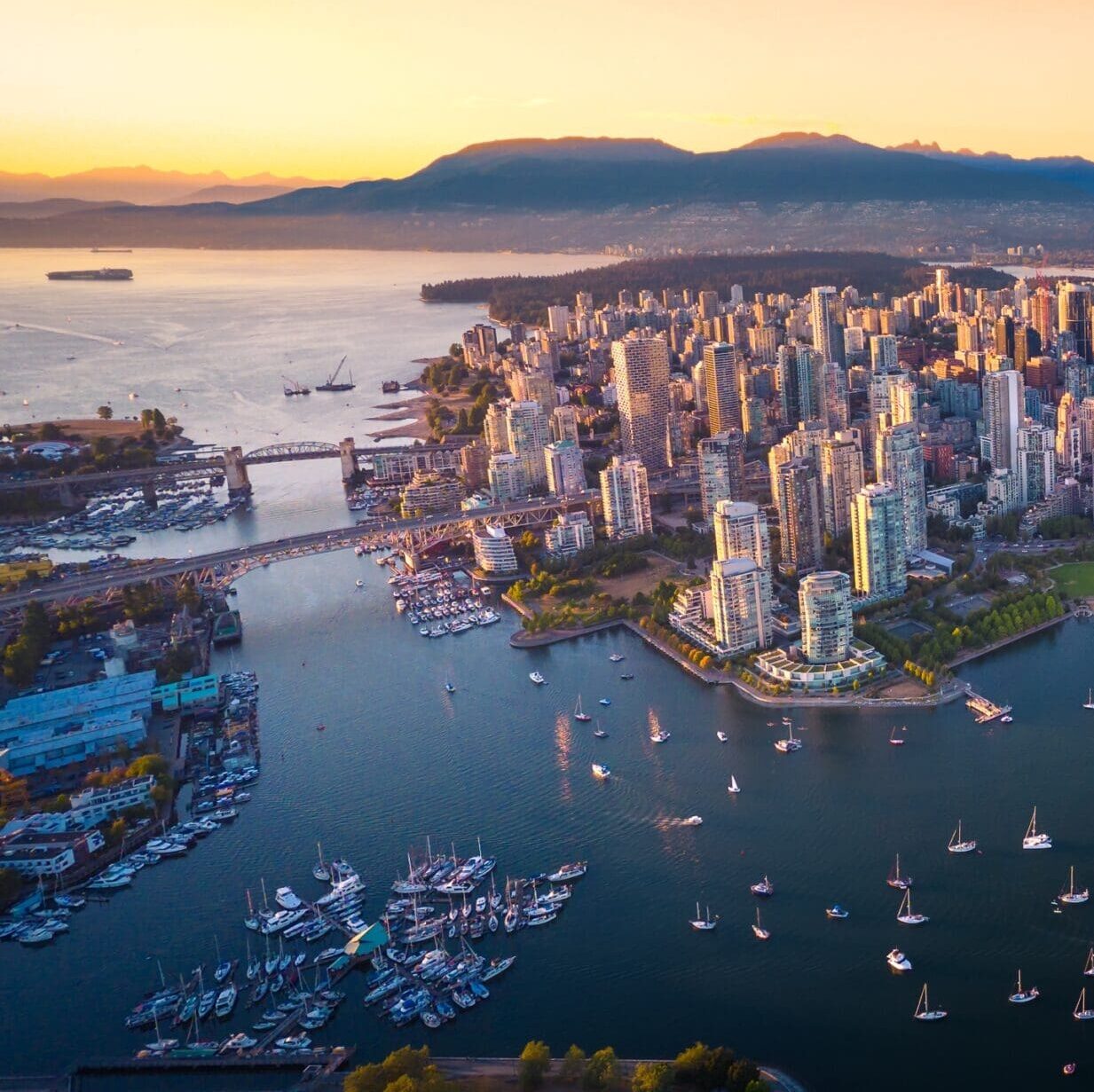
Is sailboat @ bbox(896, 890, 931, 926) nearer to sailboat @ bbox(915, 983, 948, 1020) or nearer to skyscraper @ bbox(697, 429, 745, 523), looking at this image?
sailboat @ bbox(915, 983, 948, 1020)

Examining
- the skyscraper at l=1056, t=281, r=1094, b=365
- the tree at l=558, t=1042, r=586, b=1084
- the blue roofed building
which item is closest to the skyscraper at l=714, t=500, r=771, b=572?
the blue roofed building

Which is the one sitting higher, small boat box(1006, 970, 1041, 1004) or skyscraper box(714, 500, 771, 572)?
skyscraper box(714, 500, 771, 572)

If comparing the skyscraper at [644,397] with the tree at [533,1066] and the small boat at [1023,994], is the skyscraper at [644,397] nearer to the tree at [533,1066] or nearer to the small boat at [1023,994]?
the small boat at [1023,994]

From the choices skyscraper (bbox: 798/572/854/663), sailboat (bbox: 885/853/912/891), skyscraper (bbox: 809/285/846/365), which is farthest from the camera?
skyscraper (bbox: 809/285/846/365)

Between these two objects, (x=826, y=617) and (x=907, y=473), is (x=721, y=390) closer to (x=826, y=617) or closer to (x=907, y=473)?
(x=907, y=473)

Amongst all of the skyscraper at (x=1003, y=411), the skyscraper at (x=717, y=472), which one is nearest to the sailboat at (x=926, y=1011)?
the skyscraper at (x=717, y=472)

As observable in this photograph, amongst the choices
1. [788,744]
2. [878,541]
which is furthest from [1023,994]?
[878,541]
